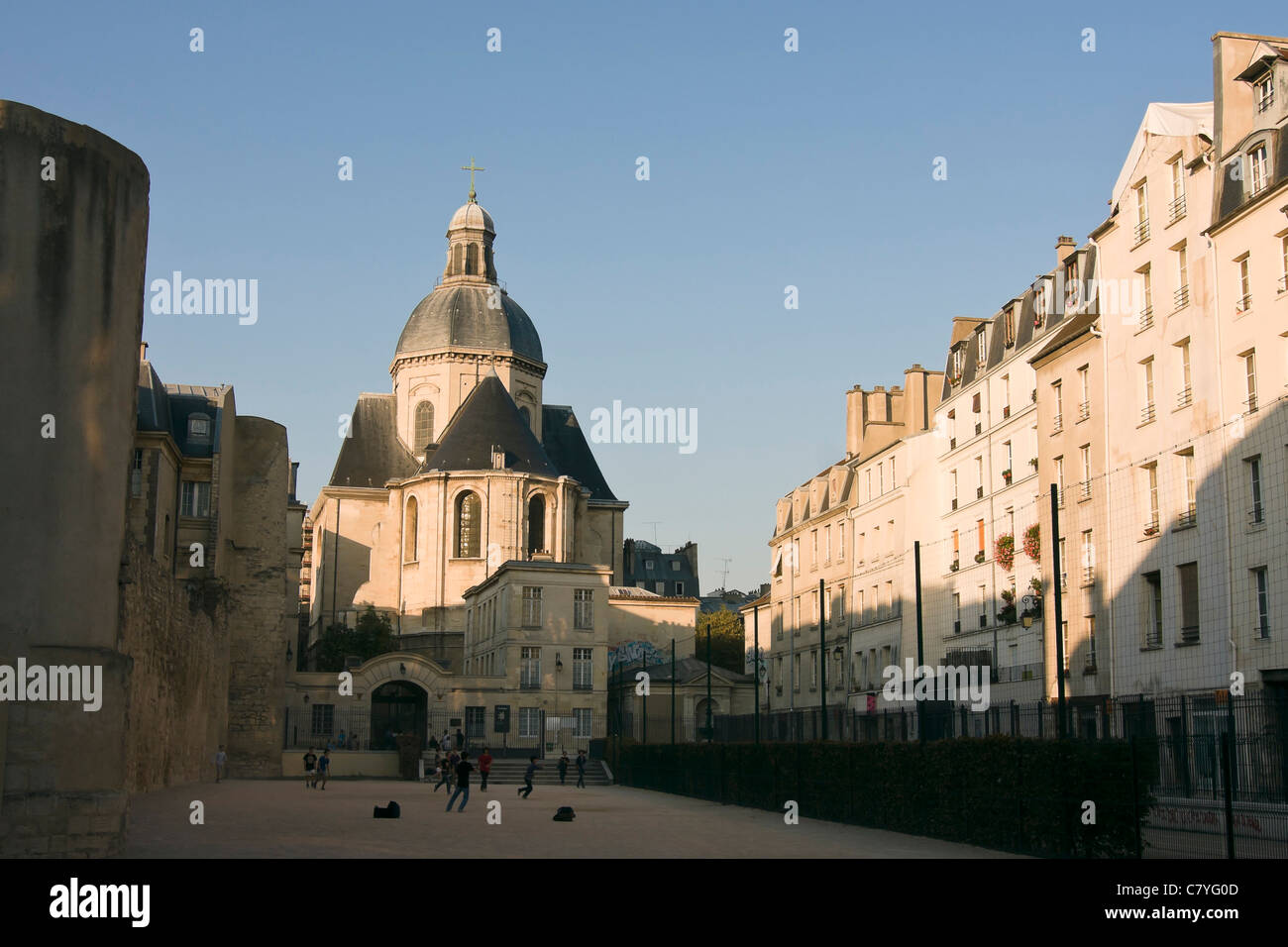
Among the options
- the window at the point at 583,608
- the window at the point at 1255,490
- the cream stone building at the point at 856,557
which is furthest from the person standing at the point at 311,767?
the window at the point at 1255,490

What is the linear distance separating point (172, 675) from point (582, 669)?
1104 inches

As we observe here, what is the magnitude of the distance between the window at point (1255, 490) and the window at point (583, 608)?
3771cm

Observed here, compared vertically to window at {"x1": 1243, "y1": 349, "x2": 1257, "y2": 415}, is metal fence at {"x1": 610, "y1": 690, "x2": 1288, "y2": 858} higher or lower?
lower

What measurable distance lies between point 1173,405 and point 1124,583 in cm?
424

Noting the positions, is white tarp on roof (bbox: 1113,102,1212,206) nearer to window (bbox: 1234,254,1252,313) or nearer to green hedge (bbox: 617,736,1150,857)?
window (bbox: 1234,254,1252,313)

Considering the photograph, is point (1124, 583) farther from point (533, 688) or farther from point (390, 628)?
point (390, 628)

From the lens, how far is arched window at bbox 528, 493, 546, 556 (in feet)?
267

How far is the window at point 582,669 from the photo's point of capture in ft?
203

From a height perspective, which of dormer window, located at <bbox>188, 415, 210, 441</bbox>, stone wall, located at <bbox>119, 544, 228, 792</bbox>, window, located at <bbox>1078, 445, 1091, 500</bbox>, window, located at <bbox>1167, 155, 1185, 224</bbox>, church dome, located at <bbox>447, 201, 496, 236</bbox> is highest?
church dome, located at <bbox>447, 201, 496, 236</bbox>

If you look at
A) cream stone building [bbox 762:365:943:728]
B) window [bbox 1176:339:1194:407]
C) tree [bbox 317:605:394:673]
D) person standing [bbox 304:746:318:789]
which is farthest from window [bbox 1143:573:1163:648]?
tree [bbox 317:605:394:673]

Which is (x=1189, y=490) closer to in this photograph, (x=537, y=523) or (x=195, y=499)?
(x=195, y=499)

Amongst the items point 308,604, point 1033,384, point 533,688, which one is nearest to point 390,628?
point 533,688

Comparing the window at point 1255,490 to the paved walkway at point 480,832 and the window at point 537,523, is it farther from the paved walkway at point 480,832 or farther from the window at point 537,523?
the window at point 537,523

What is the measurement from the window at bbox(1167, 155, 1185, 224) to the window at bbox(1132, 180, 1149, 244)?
90 cm
